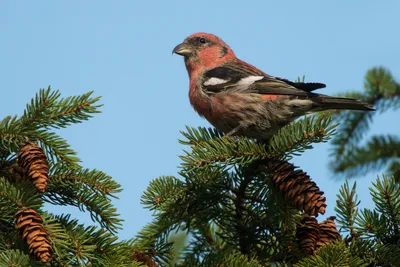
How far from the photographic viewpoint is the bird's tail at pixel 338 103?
4301mm

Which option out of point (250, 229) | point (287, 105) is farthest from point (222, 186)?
point (287, 105)

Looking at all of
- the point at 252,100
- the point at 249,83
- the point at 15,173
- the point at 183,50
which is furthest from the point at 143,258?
the point at 183,50

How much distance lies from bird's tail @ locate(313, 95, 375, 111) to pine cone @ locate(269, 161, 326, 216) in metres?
1.36

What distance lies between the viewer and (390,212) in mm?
2906

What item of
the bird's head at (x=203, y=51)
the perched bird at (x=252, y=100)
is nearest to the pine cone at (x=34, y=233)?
the perched bird at (x=252, y=100)

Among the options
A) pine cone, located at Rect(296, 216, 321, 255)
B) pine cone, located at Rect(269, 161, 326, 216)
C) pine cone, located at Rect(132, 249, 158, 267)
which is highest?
pine cone, located at Rect(269, 161, 326, 216)

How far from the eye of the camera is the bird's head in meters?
5.73

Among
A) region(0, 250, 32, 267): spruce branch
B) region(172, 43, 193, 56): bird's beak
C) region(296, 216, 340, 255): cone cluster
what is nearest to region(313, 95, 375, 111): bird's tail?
region(296, 216, 340, 255): cone cluster

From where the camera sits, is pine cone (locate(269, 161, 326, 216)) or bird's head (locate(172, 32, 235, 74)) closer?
pine cone (locate(269, 161, 326, 216))

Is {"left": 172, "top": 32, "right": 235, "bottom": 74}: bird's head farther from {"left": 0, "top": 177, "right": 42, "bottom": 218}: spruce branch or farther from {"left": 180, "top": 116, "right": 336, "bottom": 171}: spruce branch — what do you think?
{"left": 0, "top": 177, "right": 42, "bottom": 218}: spruce branch

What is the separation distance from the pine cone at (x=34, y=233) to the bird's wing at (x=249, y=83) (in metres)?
2.58

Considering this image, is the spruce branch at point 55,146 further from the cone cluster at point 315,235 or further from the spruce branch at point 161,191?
the cone cluster at point 315,235

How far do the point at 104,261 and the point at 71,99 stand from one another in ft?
3.11

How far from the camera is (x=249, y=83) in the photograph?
16.4 ft
